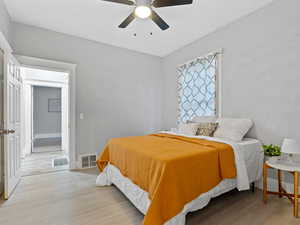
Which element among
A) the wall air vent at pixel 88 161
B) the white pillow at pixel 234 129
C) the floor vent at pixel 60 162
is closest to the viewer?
the white pillow at pixel 234 129

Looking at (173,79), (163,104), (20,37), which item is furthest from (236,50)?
(20,37)

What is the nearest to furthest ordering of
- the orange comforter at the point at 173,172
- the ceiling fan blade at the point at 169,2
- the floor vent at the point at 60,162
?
the orange comforter at the point at 173,172 < the ceiling fan blade at the point at 169,2 < the floor vent at the point at 60,162

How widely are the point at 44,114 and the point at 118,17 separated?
5879 mm

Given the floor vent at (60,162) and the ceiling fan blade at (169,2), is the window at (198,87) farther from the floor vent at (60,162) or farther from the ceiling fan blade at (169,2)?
the floor vent at (60,162)

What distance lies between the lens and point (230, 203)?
2031mm

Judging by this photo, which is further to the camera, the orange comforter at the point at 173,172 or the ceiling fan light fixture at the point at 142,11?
the ceiling fan light fixture at the point at 142,11

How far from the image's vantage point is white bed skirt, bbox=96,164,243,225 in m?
1.48

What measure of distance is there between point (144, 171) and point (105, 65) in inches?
113

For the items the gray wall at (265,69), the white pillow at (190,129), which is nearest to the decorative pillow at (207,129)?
the white pillow at (190,129)

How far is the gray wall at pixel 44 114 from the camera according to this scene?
652 cm

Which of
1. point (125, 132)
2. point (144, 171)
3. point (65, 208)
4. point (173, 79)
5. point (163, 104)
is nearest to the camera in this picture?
point (144, 171)

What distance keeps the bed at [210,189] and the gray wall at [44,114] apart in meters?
5.46

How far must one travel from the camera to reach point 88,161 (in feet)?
11.3

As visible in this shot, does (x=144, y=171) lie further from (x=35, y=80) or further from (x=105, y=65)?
(x=35, y=80)
